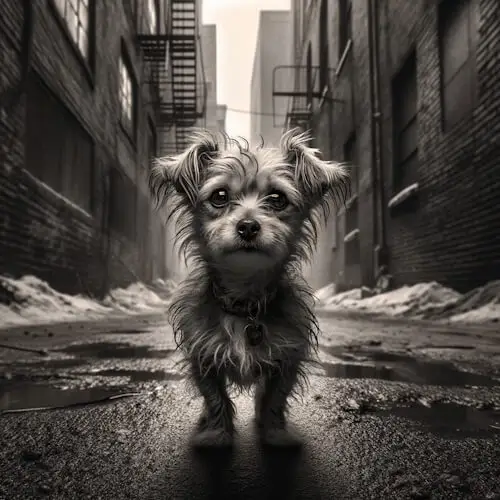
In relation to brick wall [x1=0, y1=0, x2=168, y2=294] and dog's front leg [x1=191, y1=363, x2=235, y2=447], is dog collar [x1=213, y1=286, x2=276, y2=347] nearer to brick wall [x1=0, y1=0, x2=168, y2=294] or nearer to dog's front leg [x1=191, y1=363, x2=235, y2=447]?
dog's front leg [x1=191, y1=363, x2=235, y2=447]

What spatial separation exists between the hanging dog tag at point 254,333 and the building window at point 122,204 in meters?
11.8

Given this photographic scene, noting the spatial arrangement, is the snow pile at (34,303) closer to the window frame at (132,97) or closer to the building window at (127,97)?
the window frame at (132,97)

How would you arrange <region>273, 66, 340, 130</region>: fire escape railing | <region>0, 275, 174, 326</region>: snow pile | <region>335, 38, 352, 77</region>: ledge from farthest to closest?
<region>273, 66, 340, 130</region>: fire escape railing → <region>335, 38, 352, 77</region>: ledge → <region>0, 275, 174, 326</region>: snow pile

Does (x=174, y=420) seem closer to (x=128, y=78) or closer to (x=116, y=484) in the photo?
(x=116, y=484)

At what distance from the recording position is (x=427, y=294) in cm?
885

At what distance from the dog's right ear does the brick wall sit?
485cm

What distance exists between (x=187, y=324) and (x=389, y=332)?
4.81 metres

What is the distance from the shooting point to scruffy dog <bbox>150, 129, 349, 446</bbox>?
7.01ft

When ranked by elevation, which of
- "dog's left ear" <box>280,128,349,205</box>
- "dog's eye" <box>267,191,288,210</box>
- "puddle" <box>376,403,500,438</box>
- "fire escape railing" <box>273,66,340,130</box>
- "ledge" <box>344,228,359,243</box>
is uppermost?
"fire escape railing" <box>273,66,340,130</box>

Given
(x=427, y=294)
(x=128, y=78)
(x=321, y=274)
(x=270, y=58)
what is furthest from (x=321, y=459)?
(x=270, y=58)

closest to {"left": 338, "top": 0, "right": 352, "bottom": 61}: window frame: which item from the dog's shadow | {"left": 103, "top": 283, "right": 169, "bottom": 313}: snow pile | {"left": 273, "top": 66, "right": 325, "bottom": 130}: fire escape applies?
{"left": 273, "top": 66, "right": 325, "bottom": 130}: fire escape

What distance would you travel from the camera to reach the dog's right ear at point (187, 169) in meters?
2.63

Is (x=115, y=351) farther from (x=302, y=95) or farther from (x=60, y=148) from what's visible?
(x=302, y=95)

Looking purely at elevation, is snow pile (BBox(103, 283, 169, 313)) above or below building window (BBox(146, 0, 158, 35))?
below
